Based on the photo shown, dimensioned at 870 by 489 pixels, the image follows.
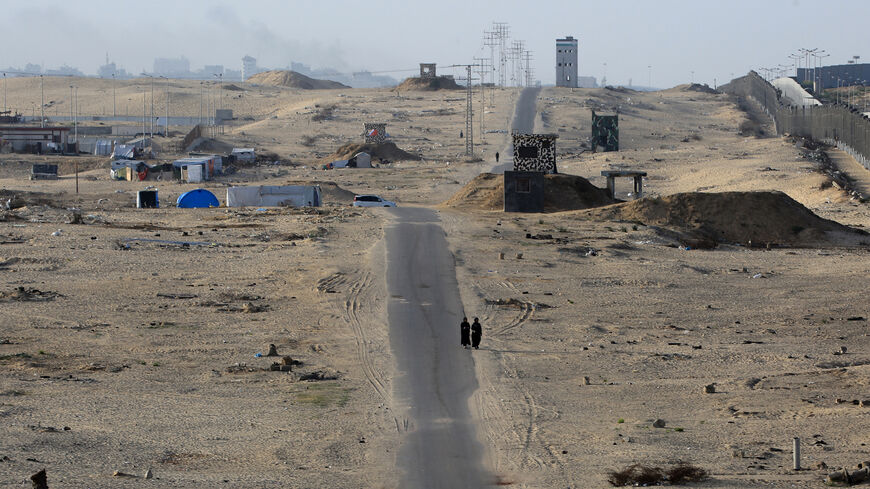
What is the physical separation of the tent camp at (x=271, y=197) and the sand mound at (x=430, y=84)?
10953 cm

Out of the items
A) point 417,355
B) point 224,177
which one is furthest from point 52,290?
point 224,177

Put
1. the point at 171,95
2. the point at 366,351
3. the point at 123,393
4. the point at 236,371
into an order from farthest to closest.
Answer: the point at 171,95 → the point at 366,351 → the point at 236,371 → the point at 123,393

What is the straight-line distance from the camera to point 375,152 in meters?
89.2

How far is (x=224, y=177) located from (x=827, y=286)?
163ft

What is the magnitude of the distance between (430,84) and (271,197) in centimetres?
11111

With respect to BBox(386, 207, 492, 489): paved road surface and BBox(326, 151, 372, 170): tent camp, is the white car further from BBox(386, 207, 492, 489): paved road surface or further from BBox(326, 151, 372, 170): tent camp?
BBox(326, 151, 372, 170): tent camp

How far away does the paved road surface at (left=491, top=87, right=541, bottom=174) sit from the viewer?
9581cm

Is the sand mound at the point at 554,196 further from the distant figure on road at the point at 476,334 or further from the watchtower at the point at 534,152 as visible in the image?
the distant figure on road at the point at 476,334

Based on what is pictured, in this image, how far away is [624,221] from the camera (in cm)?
4644

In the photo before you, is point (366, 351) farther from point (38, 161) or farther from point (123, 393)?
point (38, 161)

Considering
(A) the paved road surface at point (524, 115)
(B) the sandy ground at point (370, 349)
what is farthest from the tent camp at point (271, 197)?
(A) the paved road surface at point (524, 115)

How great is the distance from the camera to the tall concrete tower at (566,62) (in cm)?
16700

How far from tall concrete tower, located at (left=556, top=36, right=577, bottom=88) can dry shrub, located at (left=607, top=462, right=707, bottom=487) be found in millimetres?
154160

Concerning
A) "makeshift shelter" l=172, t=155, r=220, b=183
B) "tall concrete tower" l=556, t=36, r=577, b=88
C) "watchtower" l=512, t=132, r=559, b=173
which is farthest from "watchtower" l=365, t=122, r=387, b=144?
"tall concrete tower" l=556, t=36, r=577, b=88
